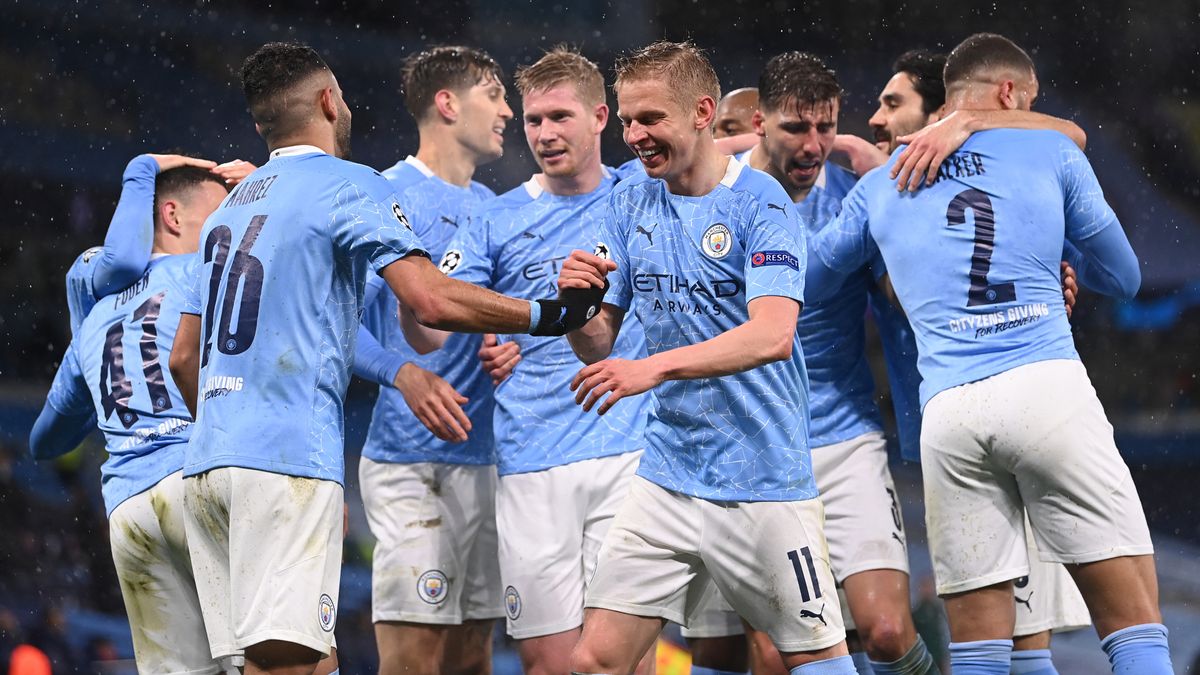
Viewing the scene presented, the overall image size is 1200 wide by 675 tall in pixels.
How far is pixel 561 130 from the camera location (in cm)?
468

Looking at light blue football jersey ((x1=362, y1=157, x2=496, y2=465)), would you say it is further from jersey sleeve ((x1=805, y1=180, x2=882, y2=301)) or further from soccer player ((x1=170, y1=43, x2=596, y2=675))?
soccer player ((x1=170, y1=43, x2=596, y2=675))

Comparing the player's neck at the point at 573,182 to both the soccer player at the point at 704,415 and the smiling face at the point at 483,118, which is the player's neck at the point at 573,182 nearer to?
the smiling face at the point at 483,118

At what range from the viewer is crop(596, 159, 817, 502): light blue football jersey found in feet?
11.8

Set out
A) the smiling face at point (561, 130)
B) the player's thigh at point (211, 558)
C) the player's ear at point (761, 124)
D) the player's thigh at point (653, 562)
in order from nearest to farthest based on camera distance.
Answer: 1. the player's thigh at point (211, 558)
2. the player's thigh at point (653, 562)
3. the smiling face at point (561, 130)
4. the player's ear at point (761, 124)

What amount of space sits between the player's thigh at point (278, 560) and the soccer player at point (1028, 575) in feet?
7.34

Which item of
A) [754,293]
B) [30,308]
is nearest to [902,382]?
[754,293]

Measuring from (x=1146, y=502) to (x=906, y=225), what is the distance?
744 centimetres

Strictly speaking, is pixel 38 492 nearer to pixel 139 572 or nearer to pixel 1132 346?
pixel 139 572

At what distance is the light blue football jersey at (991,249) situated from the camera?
4039 millimetres

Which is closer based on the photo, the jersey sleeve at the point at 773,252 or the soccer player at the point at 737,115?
the jersey sleeve at the point at 773,252

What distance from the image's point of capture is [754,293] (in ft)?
11.5

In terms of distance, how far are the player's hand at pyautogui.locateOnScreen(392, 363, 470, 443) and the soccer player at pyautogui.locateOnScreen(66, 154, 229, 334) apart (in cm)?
98

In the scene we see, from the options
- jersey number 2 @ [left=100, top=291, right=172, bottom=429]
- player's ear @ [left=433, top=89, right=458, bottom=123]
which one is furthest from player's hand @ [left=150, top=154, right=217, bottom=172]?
player's ear @ [left=433, top=89, right=458, bottom=123]

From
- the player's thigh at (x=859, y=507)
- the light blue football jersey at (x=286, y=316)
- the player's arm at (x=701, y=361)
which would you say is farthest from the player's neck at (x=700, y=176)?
the player's thigh at (x=859, y=507)
